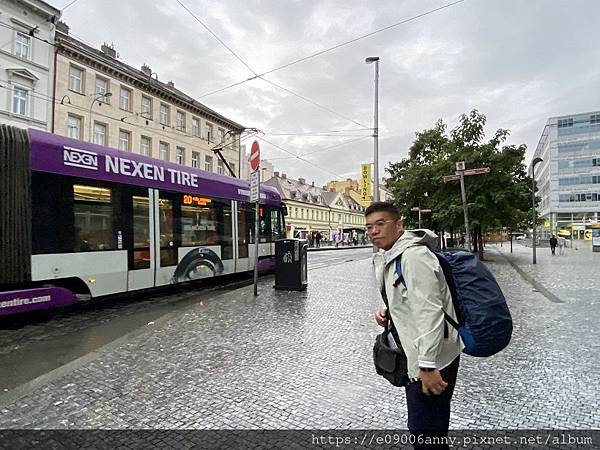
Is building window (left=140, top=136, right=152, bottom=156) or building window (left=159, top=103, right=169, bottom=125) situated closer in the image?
building window (left=140, top=136, right=152, bottom=156)

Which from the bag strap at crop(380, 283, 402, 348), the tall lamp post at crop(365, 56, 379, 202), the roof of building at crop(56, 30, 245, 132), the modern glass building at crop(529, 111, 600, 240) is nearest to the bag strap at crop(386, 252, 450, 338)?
the bag strap at crop(380, 283, 402, 348)

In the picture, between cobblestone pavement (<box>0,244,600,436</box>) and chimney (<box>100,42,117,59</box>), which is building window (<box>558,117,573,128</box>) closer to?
chimney (<box>100,42,117,59</box>)

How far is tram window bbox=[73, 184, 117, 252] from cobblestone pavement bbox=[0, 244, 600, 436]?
2.26m

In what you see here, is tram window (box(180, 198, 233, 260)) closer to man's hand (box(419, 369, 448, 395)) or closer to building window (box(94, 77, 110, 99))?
man's hand (box(419, 369, 448, 395))

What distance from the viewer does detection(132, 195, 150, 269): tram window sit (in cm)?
902

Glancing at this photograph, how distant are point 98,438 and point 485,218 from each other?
2028cm

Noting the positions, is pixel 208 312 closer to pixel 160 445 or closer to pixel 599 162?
pixel 160 445

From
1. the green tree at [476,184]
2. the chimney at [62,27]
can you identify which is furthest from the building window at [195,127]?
the green tree at [476,184]

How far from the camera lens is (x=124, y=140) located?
34750mm

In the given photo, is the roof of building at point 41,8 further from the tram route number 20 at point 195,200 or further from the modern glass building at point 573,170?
the modern glass building at point 573,170

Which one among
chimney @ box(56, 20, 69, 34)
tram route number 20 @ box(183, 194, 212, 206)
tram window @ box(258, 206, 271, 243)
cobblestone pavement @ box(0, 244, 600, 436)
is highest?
chimney @ box(56, 20, 69, 34)

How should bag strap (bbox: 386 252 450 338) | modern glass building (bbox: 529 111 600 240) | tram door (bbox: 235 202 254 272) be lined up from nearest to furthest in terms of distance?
bag strap (bbox: 386 252 450 338) → tram door (bbox: 235 202 254 272) → modern glass building (bbox: 529 111 600 240)

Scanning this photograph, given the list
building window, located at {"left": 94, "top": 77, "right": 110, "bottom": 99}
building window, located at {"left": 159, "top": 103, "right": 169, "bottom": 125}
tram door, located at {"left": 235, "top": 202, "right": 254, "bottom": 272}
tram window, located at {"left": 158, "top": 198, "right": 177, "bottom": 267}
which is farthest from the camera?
building window, located at {"left": 159, "top": 103, "right": 169, "bottom": 125}

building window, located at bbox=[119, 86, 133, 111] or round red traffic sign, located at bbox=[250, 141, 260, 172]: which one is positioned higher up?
building window, located at bbox=[119, 86, 133, 111]
